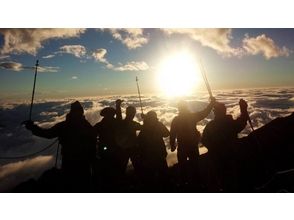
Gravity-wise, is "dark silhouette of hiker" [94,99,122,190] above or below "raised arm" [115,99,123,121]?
below

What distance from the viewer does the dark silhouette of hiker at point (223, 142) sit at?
16.7 ft

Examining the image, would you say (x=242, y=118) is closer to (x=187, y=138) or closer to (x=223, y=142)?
(x=223, y=142)

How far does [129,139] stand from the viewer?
5.18 m

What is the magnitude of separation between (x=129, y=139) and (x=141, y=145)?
0.24m

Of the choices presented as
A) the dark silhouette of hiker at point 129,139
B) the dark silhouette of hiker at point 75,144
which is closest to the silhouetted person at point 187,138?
the dark silhouette of hiker at point 129,139

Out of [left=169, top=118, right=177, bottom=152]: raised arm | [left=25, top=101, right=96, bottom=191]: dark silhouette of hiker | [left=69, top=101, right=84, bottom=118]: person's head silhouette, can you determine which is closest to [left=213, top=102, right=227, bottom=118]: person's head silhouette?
[left=169, top=118, right=177, bottom=152]: raised arm

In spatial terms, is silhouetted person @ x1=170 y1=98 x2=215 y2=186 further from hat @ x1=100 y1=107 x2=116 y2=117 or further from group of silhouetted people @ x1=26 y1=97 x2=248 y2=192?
hat @ x1=100 y1=107 x2=116 y2=117

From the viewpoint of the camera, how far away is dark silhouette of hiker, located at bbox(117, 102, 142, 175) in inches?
202

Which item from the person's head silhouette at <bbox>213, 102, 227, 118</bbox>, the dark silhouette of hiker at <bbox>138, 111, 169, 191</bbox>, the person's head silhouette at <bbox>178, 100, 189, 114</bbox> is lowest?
the dark silhouette of hiker at <bbox>138, 111, 169, 191</bbox>

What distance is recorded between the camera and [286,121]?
48.6ft
